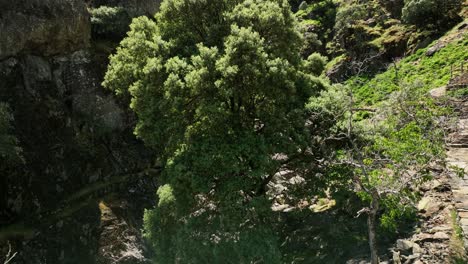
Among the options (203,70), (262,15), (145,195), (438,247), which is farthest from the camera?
(145,195)

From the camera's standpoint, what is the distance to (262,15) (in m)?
20.5

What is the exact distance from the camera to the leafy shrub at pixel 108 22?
40.8m

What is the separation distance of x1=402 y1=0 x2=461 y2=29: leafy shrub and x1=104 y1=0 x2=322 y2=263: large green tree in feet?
125

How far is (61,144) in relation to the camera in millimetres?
32250

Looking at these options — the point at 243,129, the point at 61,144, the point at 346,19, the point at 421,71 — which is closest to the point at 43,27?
the point at 61,144

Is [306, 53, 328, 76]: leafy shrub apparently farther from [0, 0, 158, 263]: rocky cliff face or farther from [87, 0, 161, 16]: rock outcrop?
[87, 0, 161, 16]: rock outcrop

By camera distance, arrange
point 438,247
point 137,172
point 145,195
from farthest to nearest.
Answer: point 137,172, point 145,195, point 438,247

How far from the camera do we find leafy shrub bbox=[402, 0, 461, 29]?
48.9m

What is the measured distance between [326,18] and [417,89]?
219 ft

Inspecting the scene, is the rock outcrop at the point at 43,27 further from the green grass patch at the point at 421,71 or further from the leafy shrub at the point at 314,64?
the green grass patch at the point at 421,71

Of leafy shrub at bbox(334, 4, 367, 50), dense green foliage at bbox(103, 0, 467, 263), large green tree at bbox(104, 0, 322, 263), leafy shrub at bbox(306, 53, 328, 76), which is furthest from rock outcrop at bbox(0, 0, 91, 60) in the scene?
leafy shrub at bbox(334, 4, 367, 50)

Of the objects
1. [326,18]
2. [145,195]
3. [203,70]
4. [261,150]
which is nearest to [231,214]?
[261,150]

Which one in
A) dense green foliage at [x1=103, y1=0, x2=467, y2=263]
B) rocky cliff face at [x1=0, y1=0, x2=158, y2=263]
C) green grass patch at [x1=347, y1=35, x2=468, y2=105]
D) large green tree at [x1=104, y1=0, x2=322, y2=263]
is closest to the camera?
dense green foliage at [x1=103, y1=0, x2=467, y2=263]

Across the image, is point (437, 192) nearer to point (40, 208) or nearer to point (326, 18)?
point (40, 208)
